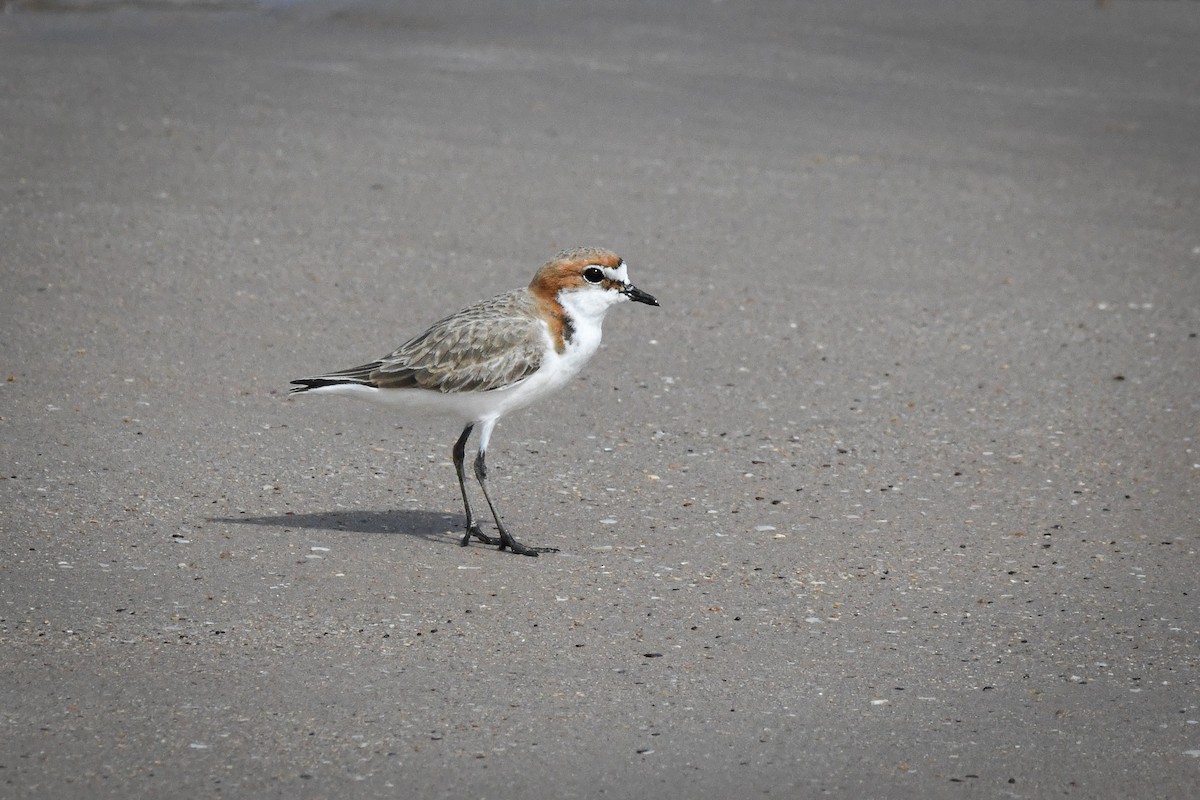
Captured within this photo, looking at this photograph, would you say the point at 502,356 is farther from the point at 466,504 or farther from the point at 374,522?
the point at 374,522

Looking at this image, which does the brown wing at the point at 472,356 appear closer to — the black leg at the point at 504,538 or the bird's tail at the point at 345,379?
the bird's tail at the point at 345,379

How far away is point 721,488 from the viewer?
7543 mm

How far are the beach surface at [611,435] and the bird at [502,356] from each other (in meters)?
0.57

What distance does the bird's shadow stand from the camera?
6.89 meters

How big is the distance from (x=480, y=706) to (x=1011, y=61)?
43.2 ft

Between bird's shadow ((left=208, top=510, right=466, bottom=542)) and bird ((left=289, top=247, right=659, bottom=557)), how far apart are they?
0.64 feet

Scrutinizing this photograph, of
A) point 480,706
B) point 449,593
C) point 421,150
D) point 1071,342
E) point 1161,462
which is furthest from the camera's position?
point 421,150

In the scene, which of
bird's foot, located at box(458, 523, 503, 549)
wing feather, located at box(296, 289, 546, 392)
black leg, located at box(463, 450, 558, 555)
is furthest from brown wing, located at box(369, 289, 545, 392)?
bird's foot, located at box(458, 523, 503, 549)

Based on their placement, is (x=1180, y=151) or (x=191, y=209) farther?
(x=1180, y=151)

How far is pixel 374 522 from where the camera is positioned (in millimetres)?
7020

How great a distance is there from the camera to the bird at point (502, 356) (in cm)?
672

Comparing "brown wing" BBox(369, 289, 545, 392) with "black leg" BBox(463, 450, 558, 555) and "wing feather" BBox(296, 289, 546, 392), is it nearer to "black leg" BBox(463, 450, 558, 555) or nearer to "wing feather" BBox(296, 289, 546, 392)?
"wing feather" BBox(296, 289, 546, 392)

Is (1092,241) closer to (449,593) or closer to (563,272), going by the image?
(563,272)

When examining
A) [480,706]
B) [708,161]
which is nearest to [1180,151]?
[708,161]
